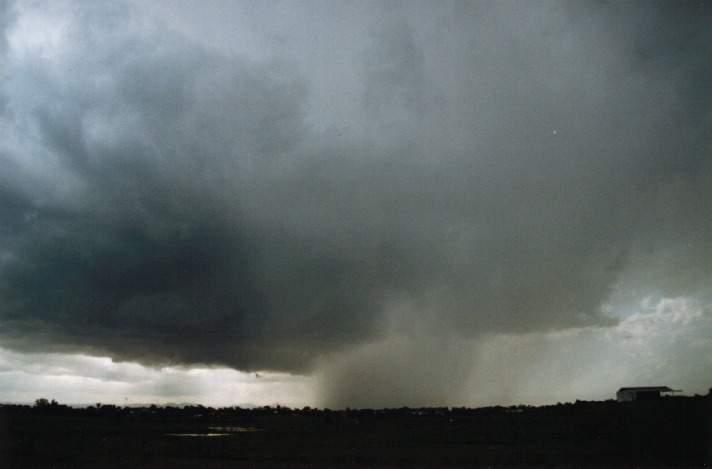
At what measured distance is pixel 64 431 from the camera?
7088 centimetres

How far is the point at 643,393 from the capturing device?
131 m

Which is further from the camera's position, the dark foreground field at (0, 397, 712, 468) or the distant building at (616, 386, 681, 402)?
the distant building at (616, 386, 681, 402)

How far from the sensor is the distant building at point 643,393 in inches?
5118

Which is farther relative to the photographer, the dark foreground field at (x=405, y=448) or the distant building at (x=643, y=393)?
the distant building at (x=643, y=393)

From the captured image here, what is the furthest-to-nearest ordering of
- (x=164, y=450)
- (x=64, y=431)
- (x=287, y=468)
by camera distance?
(x=64, y=431) → (x=164, y=450) → (x=287, y=468)

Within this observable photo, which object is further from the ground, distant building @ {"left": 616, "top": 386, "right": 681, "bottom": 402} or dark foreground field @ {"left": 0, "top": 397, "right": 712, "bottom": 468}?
distant building @ {"left": 616, "top": 386, "right": 681, "bottom": 402}

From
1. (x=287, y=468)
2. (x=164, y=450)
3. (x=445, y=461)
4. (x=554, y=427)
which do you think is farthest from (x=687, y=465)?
(x=164, y=450)

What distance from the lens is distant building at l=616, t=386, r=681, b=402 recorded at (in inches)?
5118

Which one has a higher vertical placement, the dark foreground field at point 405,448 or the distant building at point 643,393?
the distant building at point 643,393

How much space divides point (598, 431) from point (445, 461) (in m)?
31.5

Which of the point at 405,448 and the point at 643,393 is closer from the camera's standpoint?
the point at 405,448

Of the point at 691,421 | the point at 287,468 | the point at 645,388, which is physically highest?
the point at 645,388

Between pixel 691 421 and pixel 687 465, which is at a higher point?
pixel 691 421

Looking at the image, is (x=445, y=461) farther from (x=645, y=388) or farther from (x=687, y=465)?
(x=645, y=388)
